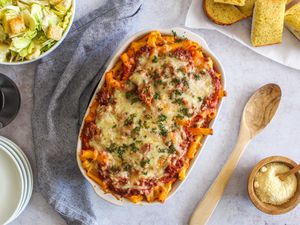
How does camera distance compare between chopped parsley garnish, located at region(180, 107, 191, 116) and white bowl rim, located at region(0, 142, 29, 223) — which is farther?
white bowl rim, located at region(0, 142, 29, 223)

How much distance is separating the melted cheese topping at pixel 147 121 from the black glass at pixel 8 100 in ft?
2.04

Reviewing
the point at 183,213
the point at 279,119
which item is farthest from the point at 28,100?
the point at 279,119

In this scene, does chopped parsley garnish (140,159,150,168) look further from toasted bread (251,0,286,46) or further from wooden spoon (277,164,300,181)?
toasted bread (251,0,286,46)

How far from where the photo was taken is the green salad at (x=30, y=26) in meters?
2.79

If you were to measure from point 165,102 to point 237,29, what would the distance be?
0.81m

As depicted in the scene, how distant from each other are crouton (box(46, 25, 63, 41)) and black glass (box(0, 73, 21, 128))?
418 millimetres

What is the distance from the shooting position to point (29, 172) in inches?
119

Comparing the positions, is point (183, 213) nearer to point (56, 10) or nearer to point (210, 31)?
point (210, 31)

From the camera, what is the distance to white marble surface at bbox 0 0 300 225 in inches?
124

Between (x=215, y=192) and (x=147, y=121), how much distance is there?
2.45ft

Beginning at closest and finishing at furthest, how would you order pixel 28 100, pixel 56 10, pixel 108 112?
pixel 108 112
pixel 56 10
pixel 28 100

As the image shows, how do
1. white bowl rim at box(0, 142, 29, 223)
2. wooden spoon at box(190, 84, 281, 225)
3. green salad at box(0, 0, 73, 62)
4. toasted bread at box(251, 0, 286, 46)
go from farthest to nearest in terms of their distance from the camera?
1. wooden spoon at box(190, 84, 281, 225)
2. toasted bread at box(251, 0, 286, 46)
3. white bowl rim at box(0, 142, 29, 223)
4. green salad at box(0, 0, 73, 62)

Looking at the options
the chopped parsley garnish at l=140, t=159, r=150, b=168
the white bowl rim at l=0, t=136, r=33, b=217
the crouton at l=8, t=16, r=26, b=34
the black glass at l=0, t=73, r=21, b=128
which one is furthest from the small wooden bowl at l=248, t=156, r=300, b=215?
the crouton at l=8, t=16, r=26, b=34

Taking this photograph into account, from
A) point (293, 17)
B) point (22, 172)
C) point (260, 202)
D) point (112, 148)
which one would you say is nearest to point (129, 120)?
point (112, 148)
